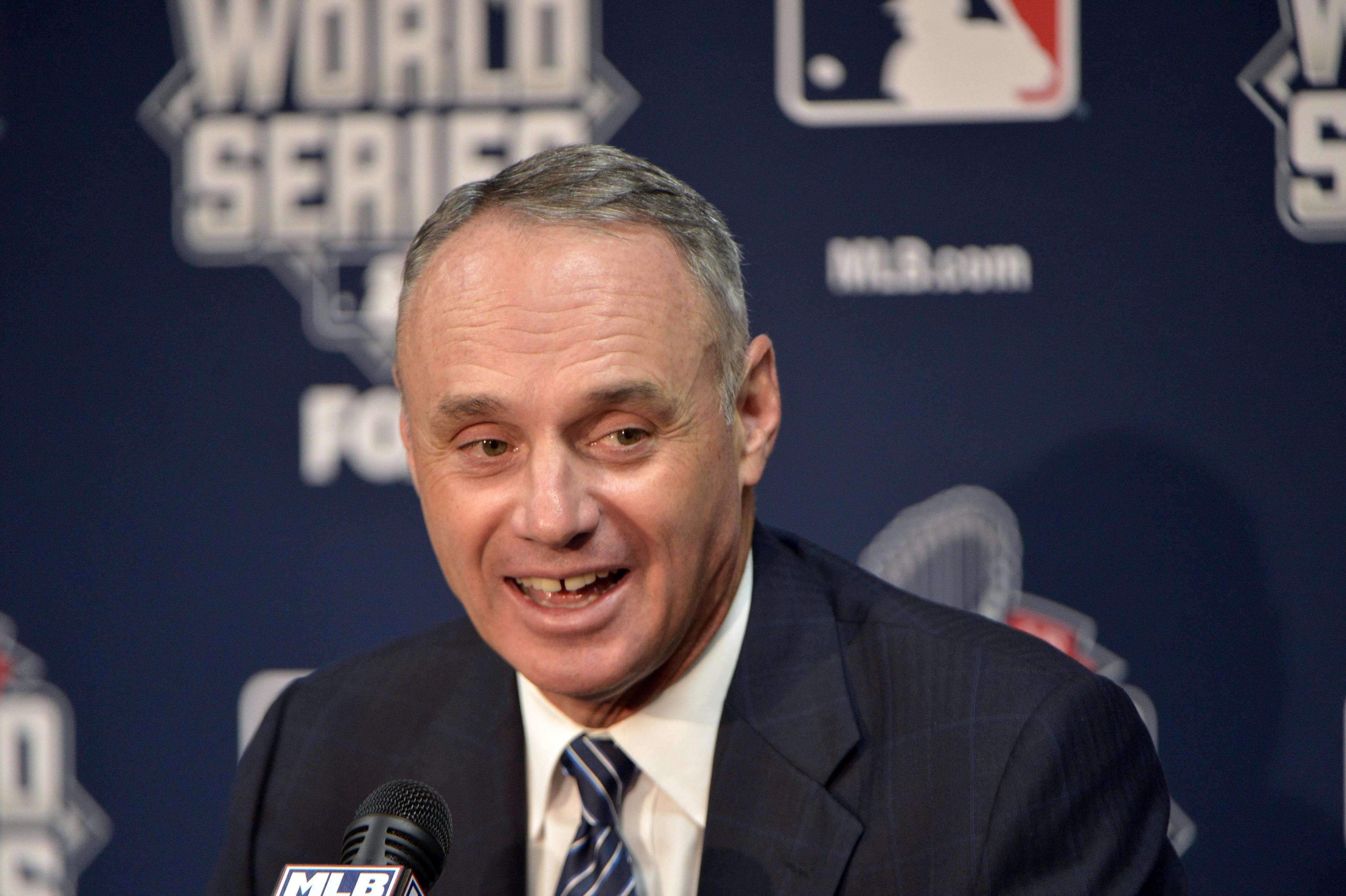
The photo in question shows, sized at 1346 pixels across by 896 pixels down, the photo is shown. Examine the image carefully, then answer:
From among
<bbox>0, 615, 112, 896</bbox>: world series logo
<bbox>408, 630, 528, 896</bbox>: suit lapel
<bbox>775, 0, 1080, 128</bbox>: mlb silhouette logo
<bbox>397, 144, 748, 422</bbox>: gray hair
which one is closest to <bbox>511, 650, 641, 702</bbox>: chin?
<bbox>408, 630, 528, 896</bbox>: suit lapel

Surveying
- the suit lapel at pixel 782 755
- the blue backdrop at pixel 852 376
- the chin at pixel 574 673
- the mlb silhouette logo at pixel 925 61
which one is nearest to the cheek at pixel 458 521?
the chin at pixel 574 673

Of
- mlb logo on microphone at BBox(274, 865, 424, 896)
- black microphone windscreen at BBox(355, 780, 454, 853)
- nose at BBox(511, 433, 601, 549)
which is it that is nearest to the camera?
mlb logo on microphone at BBox(274, 865, 424, 896)

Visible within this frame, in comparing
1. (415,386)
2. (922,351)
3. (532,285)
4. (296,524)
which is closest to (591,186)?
(532,285)

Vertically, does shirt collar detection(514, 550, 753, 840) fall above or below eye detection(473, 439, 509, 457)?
below

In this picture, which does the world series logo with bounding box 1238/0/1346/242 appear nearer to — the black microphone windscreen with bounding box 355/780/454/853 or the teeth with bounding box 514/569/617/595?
the teeth with bounding box 514/569/617/595

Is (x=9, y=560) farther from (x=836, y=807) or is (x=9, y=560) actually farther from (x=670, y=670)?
(x=836, y=807)

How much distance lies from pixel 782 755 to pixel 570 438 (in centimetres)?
45

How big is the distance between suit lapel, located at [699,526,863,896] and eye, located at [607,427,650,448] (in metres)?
0.33

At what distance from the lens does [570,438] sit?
50.1 inches

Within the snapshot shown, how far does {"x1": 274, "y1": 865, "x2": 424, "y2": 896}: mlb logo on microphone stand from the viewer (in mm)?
835

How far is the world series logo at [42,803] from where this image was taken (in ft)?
7.49

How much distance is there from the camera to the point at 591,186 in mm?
1322

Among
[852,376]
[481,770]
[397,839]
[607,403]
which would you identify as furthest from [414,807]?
[852,376]

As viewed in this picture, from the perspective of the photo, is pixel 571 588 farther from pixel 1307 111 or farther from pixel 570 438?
pixel 1307 111
